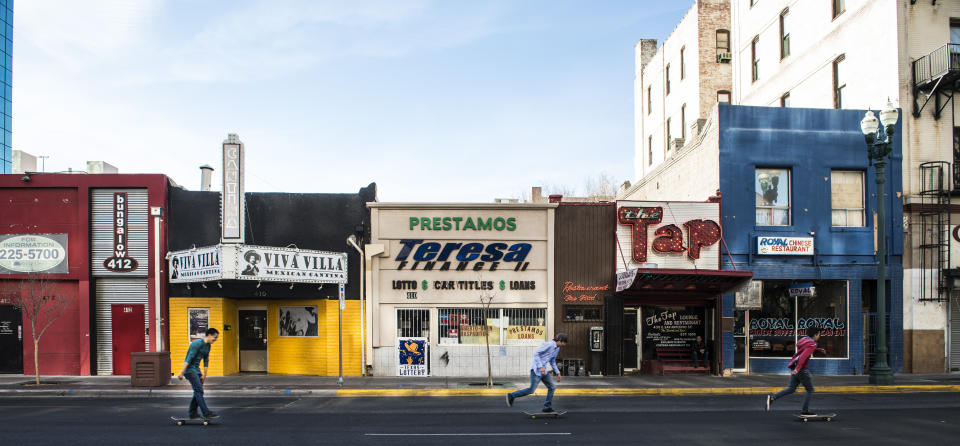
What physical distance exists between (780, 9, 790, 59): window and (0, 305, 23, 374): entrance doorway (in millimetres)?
30207

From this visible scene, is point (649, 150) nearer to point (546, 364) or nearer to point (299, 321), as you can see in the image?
point (299, 321)

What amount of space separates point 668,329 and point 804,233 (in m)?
5.19

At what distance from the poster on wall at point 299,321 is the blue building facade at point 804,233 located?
41.6ft

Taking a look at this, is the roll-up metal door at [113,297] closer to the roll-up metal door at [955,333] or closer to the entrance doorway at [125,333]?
the entrance doorway at [125,333]

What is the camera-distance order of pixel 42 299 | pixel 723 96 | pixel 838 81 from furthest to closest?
pixel 723 96 < pixel 838 81 < pixel 42 299

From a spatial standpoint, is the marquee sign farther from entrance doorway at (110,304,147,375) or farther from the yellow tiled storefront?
entrance doorway at (110,304,147,375)

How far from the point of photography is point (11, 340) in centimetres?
1861

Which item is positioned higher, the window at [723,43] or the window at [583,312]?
the window at [723,43]

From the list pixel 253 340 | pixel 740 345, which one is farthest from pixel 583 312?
pixel 253 340

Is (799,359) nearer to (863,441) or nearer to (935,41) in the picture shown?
(863,441)

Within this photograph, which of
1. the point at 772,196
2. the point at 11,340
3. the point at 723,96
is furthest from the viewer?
the point at 723,96

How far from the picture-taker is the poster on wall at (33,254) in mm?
18594

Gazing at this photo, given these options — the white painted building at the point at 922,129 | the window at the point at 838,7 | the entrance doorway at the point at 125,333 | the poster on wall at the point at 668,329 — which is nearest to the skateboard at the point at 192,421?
the entrance doorway at the point at 125,333

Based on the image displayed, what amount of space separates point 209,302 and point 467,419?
33.9 ft
